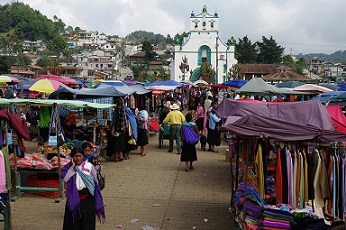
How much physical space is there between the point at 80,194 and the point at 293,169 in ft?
9.00

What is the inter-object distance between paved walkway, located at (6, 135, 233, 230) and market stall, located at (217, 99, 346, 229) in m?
1.16

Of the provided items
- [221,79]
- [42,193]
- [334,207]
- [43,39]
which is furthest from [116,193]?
[43,39]

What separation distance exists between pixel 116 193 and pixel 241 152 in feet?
9.84

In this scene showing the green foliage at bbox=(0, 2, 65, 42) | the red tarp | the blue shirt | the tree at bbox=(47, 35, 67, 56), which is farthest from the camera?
the green foliage at bbox=(0, 2, 65, 42)

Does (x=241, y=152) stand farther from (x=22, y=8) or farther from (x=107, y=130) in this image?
(x=22, y=8)

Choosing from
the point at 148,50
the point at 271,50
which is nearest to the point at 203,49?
the point at 271,50

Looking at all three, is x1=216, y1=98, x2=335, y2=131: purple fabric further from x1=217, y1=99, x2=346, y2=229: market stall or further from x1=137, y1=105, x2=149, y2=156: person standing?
x1=137, y1=105, x2=149, y2=156: person standing

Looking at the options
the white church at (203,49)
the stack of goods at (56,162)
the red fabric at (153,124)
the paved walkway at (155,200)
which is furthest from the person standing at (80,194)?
the white church at (203,49)

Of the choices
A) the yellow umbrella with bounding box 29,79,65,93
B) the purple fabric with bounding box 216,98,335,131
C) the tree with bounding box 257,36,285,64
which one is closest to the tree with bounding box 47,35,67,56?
the tree with bounding box 257,36,285,64

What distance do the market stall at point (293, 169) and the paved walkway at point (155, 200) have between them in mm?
1165

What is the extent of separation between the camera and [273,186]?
604cm

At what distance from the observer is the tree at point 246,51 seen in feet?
279

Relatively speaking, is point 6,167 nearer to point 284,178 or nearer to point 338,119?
point 284,178

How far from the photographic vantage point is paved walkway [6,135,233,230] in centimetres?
672
